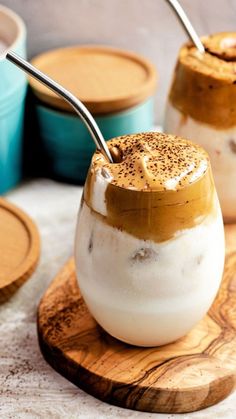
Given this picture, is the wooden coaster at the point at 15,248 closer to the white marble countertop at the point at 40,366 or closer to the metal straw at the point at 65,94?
the white marble countertop at the point at 40,366

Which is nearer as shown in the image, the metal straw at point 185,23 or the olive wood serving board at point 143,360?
the olive wood serving board at point 143,360

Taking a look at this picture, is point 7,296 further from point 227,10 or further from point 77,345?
point 227,10

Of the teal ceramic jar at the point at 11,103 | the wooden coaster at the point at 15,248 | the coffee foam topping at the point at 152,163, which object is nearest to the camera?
the coffee foam topping at the point at 152,163

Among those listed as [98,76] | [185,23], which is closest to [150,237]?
[185,23]

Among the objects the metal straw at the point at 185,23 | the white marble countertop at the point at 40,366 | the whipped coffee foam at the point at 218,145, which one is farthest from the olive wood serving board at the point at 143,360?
the metal straw at the point at 185,23

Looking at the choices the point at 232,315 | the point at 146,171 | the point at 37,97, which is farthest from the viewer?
the point at 37,97

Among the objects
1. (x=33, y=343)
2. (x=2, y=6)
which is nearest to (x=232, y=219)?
(x=33, y=343)

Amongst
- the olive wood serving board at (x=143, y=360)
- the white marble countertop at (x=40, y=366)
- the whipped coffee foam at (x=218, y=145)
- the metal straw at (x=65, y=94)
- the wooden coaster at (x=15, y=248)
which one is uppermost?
the metal straw at (x=65, y=94)

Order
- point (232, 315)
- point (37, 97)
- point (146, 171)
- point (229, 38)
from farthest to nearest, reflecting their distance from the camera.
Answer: point (37, 97)
point (229, 38)
point (232, 315)
point (146, 171)
